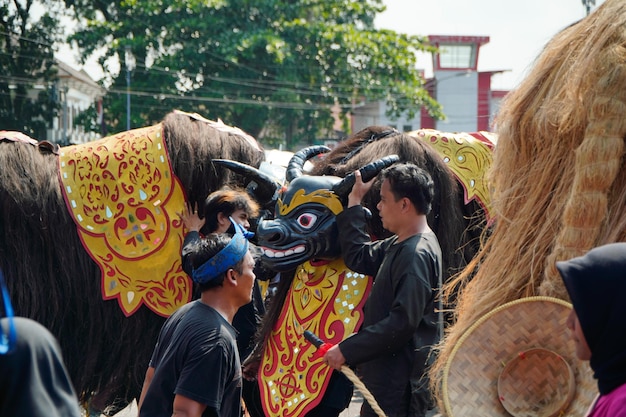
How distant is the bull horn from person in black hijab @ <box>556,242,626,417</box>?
2356 millimetres

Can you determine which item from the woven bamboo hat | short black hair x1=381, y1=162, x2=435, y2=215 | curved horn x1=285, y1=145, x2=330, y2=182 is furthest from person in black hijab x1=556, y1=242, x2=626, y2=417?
curved horn x1=285, y1=145, x2=330, y2=182

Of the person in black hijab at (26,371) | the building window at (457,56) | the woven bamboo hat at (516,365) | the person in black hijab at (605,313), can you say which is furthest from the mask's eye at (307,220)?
the building window at (457,56)

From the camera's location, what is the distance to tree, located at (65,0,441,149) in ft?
78.6

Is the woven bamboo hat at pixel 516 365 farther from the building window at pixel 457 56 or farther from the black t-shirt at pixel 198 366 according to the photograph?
the building window at pixel 457 56

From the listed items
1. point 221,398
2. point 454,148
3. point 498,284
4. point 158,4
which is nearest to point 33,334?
point 221,398

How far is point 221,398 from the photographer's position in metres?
3.21

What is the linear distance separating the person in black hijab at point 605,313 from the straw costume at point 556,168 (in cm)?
105

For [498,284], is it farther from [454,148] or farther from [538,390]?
[454,148]

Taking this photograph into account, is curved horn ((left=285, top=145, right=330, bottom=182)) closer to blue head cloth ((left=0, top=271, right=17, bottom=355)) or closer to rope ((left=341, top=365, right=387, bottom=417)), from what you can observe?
rope ((left=341, top=365, right=387, bottom=417))

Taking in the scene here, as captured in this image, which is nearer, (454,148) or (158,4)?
(454,148)

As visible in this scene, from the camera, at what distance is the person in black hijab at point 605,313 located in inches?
83.2

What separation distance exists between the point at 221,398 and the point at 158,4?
73.2 ft

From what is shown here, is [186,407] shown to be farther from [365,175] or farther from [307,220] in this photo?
[365,175]

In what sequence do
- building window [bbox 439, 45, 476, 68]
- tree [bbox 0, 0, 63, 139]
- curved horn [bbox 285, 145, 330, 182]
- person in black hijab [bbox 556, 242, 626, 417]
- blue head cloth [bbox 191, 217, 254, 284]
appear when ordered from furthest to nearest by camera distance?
building window [bbox 439, 45, 476, 68] < tree [bbox 0, 0, 63, 139] < curved horn [bbox 285, 145, 330, 182] < blue head cloth [bbox 191, 217, 254, 284] < person in black hijab [bbox 556, 242, 626, 417]
